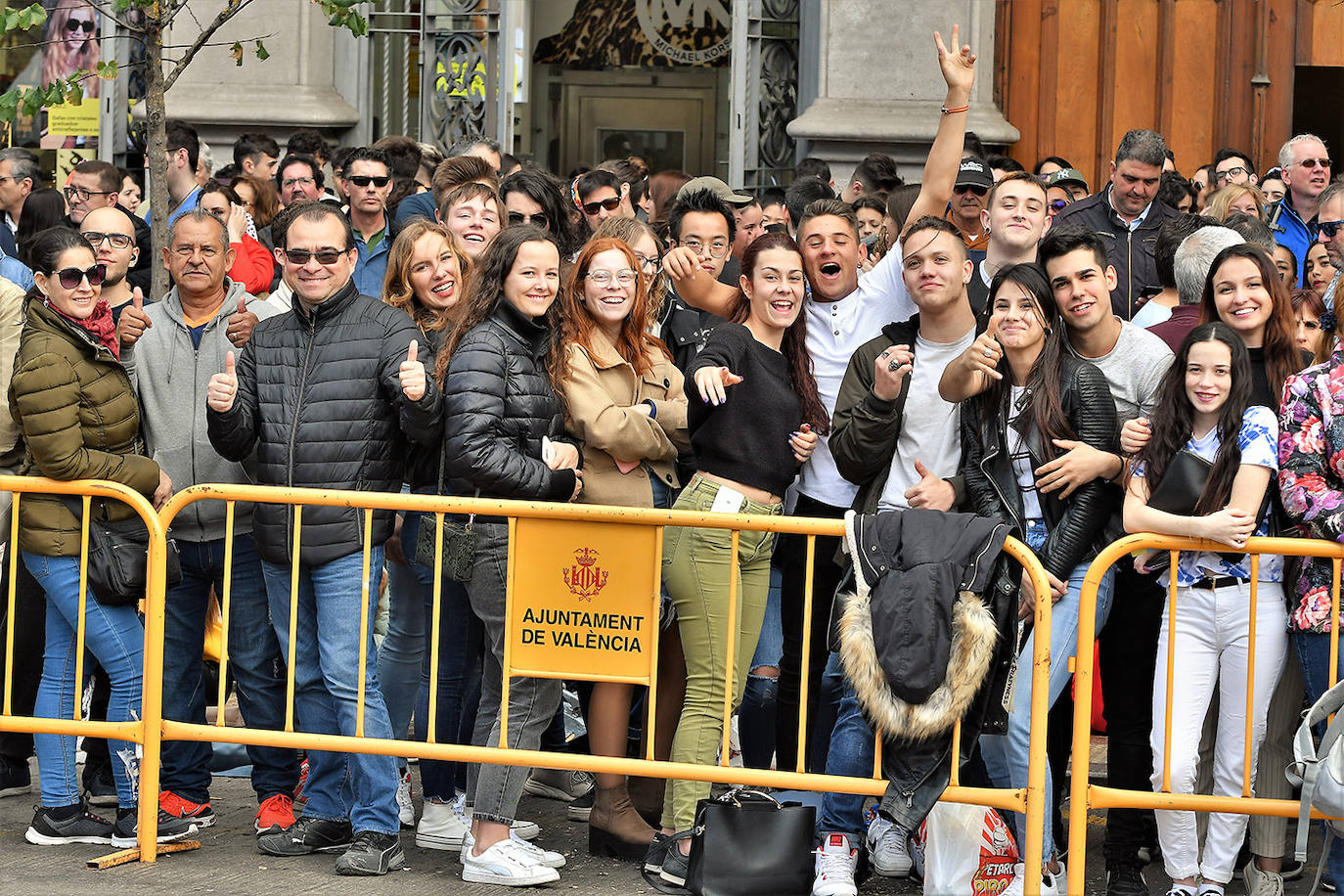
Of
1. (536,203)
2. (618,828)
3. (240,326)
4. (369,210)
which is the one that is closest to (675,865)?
(618,828)

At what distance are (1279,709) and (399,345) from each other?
132 inches

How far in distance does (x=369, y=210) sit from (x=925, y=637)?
4.47 m

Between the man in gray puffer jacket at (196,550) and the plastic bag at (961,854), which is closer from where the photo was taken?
the plastic bag at (961,854)

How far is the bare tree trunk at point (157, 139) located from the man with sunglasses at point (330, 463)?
2237 mm

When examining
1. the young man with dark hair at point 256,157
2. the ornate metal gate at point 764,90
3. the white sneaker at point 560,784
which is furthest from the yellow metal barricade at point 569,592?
the ornate metal gate at point 764,90

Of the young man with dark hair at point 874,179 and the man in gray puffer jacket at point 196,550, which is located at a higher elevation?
the young man with dark hair at point 874,179

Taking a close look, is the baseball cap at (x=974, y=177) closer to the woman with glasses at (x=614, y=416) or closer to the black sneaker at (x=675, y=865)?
the woman with glasses at (x=614, y=416)

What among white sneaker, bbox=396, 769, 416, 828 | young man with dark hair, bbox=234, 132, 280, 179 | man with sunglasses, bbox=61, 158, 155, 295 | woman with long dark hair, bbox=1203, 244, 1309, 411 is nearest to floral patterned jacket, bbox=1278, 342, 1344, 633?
woman with long dark hair, bbox=1203, 244, 1309, 411

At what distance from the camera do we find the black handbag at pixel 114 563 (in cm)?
602

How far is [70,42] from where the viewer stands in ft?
44.5

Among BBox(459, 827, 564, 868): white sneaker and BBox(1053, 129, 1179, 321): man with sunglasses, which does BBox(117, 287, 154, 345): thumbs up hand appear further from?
BBox(1053, 129, 1179, 321): man with sunglasses

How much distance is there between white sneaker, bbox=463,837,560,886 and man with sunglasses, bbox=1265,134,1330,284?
18.5ft

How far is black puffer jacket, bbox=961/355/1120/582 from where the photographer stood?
5684 mm

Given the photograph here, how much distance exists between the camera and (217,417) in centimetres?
591
